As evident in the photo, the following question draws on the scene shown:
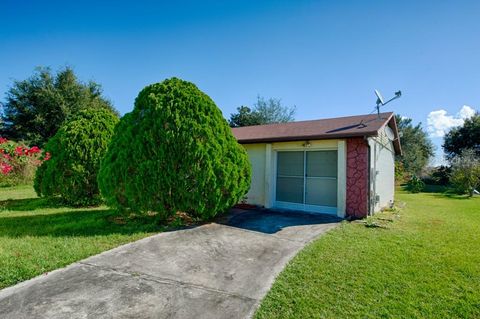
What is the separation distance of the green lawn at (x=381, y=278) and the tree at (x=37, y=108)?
89.9 ft

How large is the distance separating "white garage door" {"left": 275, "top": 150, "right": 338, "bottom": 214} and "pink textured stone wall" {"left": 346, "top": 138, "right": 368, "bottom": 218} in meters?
0.48

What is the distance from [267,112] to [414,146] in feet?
62.4

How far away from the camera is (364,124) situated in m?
8.02

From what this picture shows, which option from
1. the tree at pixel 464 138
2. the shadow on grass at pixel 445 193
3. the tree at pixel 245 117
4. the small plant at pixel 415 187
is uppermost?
the tree at pixel 245 117

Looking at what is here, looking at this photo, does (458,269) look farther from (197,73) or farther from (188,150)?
(197,73)

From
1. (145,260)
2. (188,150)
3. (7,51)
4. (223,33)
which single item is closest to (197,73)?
(223,33)

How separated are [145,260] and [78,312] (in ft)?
4.72

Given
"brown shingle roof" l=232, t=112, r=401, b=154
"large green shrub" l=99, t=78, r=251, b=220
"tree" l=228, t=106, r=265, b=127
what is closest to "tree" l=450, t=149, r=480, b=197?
"brown shingle roof" l=232, t=112, r=401, b=154

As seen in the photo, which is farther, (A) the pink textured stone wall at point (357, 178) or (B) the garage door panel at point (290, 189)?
(B) the garage door panel at point (290, 189)

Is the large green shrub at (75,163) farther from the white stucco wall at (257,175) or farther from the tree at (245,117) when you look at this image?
the tree at (245,117)

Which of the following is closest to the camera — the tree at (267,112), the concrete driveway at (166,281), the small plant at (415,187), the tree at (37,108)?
the concrete driveway at (166,281)

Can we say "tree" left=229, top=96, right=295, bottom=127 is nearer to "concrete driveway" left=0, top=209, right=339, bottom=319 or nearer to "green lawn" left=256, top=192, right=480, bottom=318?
"green lawn" left=256, top=192, right=480, bottom=318

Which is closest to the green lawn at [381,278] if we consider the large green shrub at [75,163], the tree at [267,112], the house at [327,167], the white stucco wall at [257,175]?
the house at [327,167]

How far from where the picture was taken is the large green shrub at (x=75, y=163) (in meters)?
8.16
